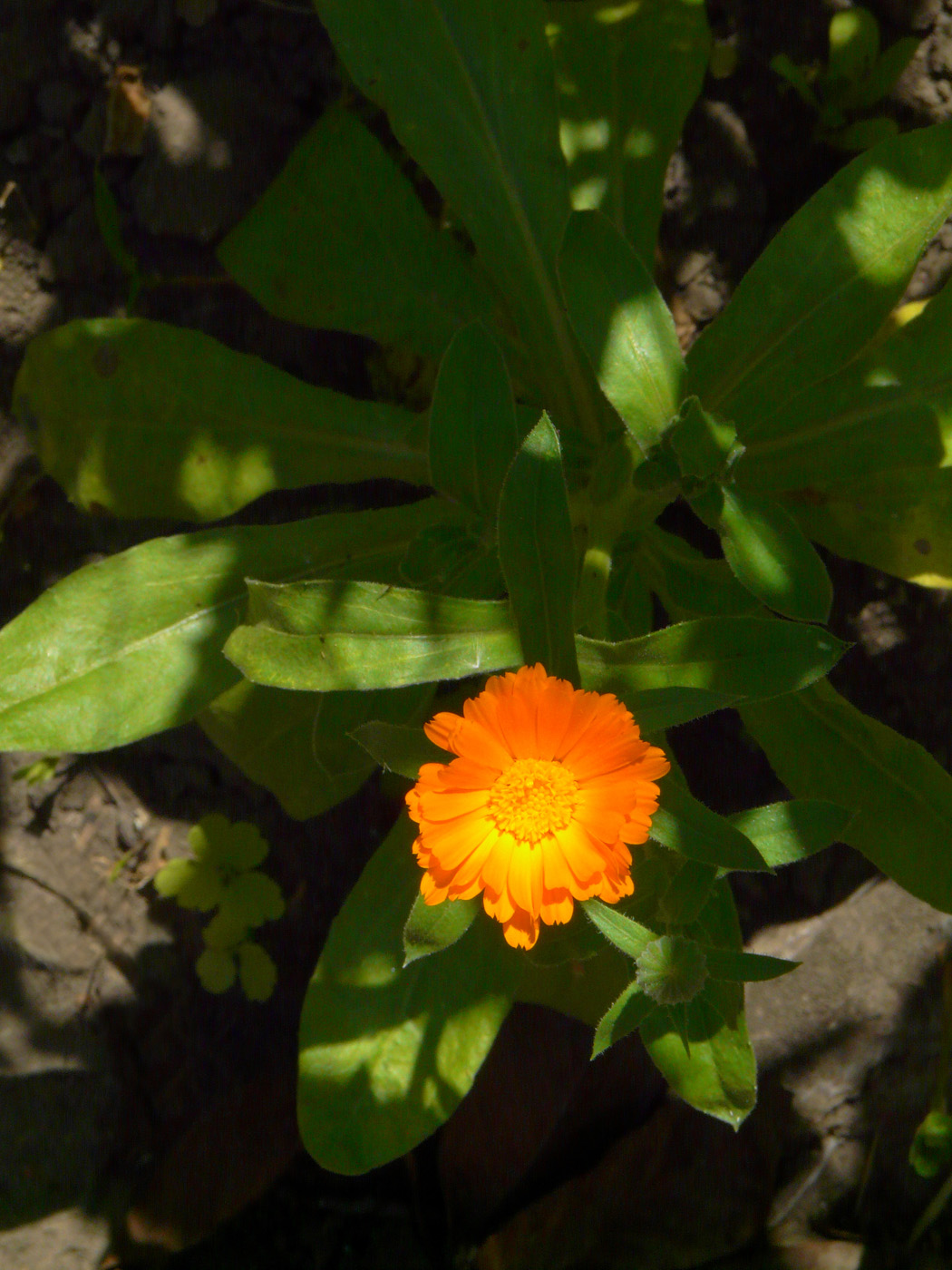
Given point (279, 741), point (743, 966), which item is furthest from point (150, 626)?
point (743, 966)

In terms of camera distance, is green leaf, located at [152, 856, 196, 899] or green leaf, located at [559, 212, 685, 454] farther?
green leaf, located at [152, 856, 196, 899]

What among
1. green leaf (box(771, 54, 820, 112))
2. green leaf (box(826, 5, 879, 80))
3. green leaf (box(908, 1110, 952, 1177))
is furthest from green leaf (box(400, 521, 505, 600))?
green leaf (box(908, 1110, 952, 1177))

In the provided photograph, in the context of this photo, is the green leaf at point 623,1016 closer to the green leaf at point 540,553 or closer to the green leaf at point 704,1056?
the green leaf at point 704,1056

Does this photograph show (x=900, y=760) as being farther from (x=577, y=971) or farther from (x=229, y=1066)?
(x=229, y=1066)

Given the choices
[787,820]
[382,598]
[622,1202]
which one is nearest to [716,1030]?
[787,820]

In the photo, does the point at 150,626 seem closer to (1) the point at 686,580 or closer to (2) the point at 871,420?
(1) the point at 686,580

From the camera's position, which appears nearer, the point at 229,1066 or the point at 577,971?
the point at 577,971

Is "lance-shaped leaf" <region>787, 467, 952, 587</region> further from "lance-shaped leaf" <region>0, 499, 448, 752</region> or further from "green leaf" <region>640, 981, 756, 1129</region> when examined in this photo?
"green leaf" <region>640, 981, 756, 1129</region>
